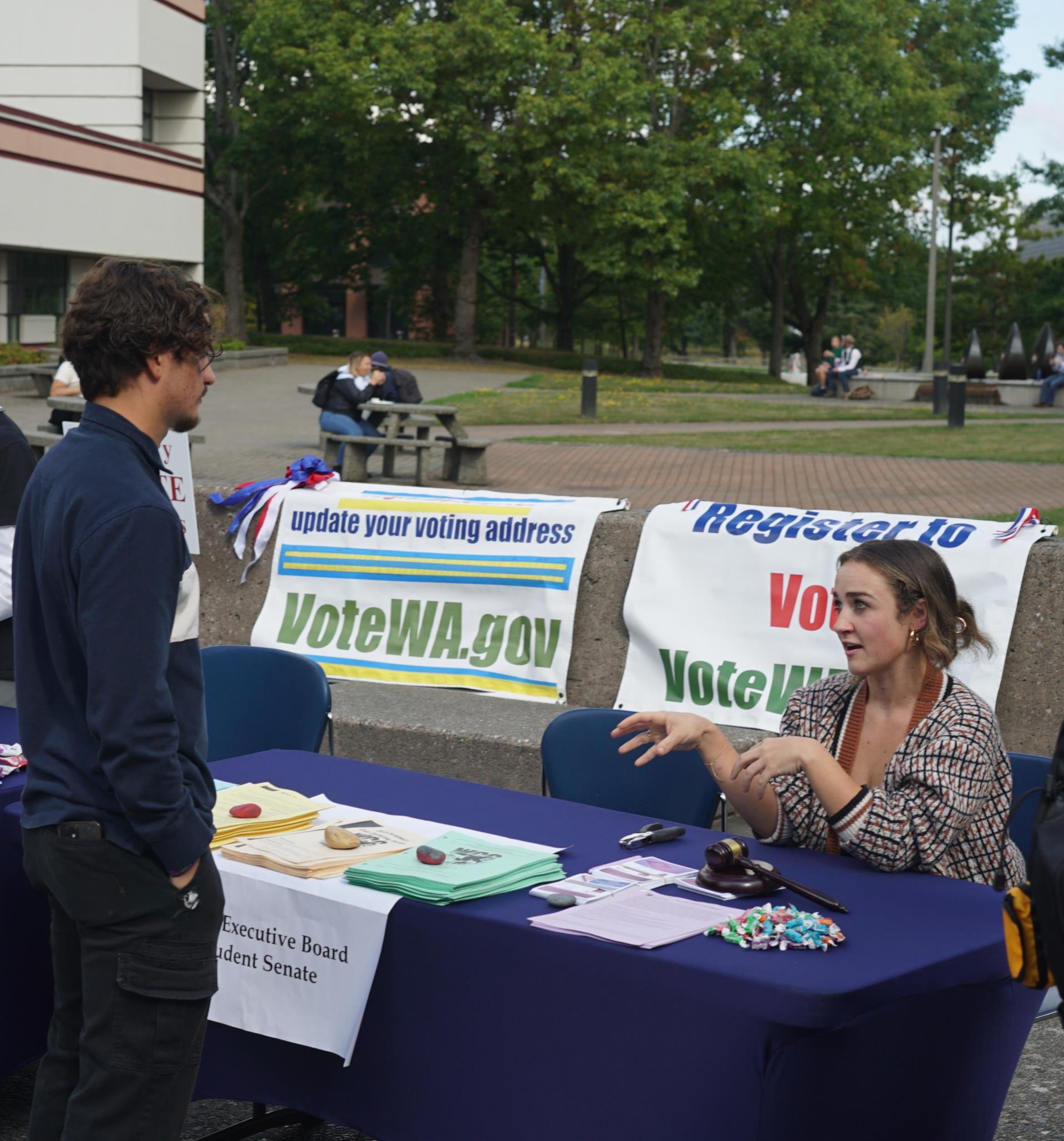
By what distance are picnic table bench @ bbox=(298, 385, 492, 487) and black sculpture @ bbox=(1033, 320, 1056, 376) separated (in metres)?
24.4

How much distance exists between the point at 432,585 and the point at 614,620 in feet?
3.36

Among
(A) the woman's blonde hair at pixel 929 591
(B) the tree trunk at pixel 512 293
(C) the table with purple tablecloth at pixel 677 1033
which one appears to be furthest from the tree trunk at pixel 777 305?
(C) the table with purple tablecloth at pixel 677 1033

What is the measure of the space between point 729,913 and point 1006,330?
6258cm

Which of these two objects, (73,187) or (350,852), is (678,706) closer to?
(350,852)

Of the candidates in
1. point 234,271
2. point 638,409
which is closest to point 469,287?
point 234,271

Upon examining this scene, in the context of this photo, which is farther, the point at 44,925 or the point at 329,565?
the point at 329,565

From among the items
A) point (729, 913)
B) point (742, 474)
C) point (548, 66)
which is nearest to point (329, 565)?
point (729, 913)

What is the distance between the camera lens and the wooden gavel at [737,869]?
10.2ft

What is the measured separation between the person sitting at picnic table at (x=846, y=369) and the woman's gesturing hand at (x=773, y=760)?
3291 centimetres

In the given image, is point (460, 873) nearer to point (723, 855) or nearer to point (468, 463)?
point (723, 855)

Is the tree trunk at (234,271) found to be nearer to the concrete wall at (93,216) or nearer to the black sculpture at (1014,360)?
the concrete wall at (93,216)

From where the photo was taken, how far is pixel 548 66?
133 feet

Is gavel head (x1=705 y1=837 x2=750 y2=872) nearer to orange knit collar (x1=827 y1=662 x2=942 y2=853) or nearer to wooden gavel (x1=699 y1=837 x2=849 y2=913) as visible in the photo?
wooden gavel (x1=699 y1=837 x2=849 y2=913)

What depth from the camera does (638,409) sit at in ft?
90.7
